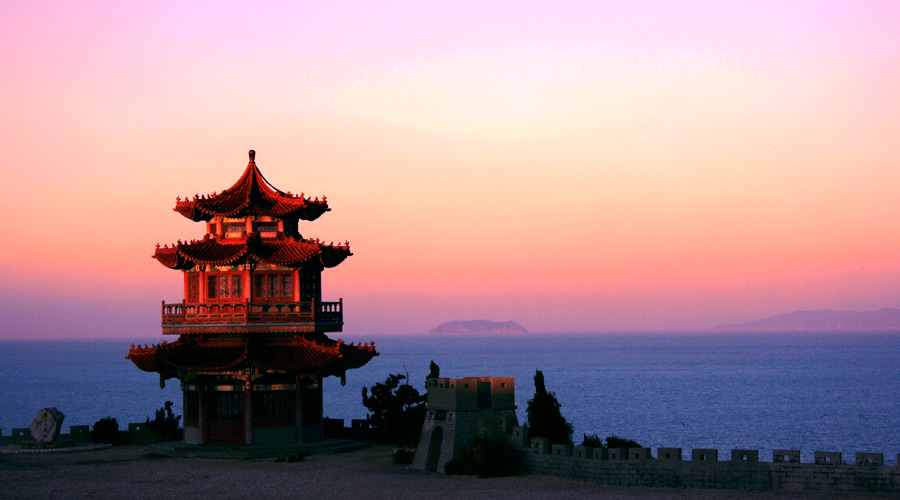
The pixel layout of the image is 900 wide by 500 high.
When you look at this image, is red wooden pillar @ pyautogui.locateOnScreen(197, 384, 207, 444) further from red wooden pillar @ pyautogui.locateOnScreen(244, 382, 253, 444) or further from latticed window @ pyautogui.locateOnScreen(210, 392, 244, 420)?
red wooden pillar @ pyautogui.locateOnScreen(244, 382, 253, 444)

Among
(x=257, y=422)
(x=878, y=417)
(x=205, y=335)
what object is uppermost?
(x=205, y=335)

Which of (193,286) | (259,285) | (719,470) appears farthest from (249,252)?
(719,470)

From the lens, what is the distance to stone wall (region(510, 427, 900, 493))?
118 feet

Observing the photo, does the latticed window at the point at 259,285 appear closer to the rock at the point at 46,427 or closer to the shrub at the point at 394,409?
the shrub at the point at 394,409

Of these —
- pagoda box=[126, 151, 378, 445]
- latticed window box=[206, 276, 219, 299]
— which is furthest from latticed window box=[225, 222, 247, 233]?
latticed window box=[206, 276, 219, 299]

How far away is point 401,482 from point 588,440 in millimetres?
9709

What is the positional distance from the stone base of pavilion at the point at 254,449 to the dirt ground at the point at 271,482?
0.78 m

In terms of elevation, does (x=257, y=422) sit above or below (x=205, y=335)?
below

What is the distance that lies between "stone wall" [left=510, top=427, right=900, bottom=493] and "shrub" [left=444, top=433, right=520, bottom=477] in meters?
1.61

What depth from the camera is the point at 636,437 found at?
9769cm

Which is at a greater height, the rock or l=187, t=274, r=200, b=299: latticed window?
l=187, t=274, r=200, b=299: latticed window

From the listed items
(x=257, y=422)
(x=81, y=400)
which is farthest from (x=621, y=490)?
(x=81, y=400)

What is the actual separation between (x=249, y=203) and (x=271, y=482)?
16.4 metres

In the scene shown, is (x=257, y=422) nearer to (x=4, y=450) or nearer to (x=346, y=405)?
(x=4, y=450)
